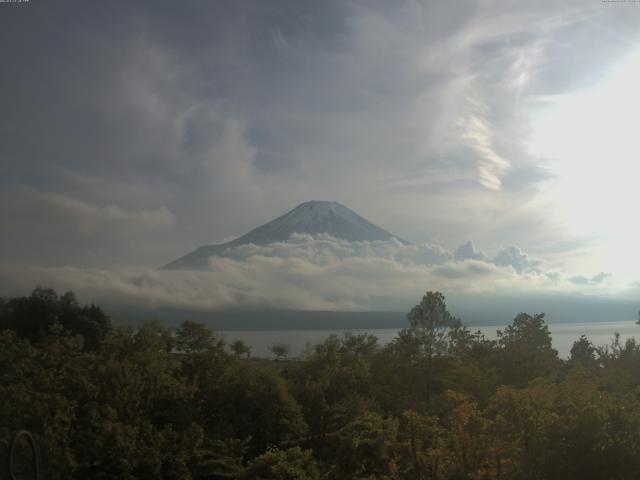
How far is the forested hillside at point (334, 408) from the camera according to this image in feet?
35.7

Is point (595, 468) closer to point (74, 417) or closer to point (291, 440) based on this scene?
point (291, 440)

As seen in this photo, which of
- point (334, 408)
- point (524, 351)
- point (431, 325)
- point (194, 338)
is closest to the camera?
point (334, 408)

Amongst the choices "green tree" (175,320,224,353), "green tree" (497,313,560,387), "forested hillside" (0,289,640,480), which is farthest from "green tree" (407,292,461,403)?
"green tree" (175,320,224,353)

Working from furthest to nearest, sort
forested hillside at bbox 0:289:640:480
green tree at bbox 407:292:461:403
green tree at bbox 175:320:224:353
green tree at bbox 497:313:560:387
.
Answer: green tree at bbox 175:320:224:353 → green tree at bbox 497:313:560:387 → green tree at bbox 407:292:461:403 → forested hillside at bbox 0:289:640:480

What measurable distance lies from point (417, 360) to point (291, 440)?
6471 millimetres

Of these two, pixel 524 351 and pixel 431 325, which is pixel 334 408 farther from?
pixel 524 351

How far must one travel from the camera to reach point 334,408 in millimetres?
18484

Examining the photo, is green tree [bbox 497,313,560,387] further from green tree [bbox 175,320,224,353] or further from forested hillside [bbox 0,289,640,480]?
green tree [bbox 175,320,224,353]

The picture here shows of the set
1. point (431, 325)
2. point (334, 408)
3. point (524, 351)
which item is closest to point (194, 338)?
point (334, 408)

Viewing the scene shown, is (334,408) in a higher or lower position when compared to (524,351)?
lower

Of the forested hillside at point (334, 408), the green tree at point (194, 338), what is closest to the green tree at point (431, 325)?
the forested hillside at point (334, 408)

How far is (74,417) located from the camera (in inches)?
560

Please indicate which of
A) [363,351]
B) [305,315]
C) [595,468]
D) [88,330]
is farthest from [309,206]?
[595,468]

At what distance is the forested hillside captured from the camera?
10.9 metres
